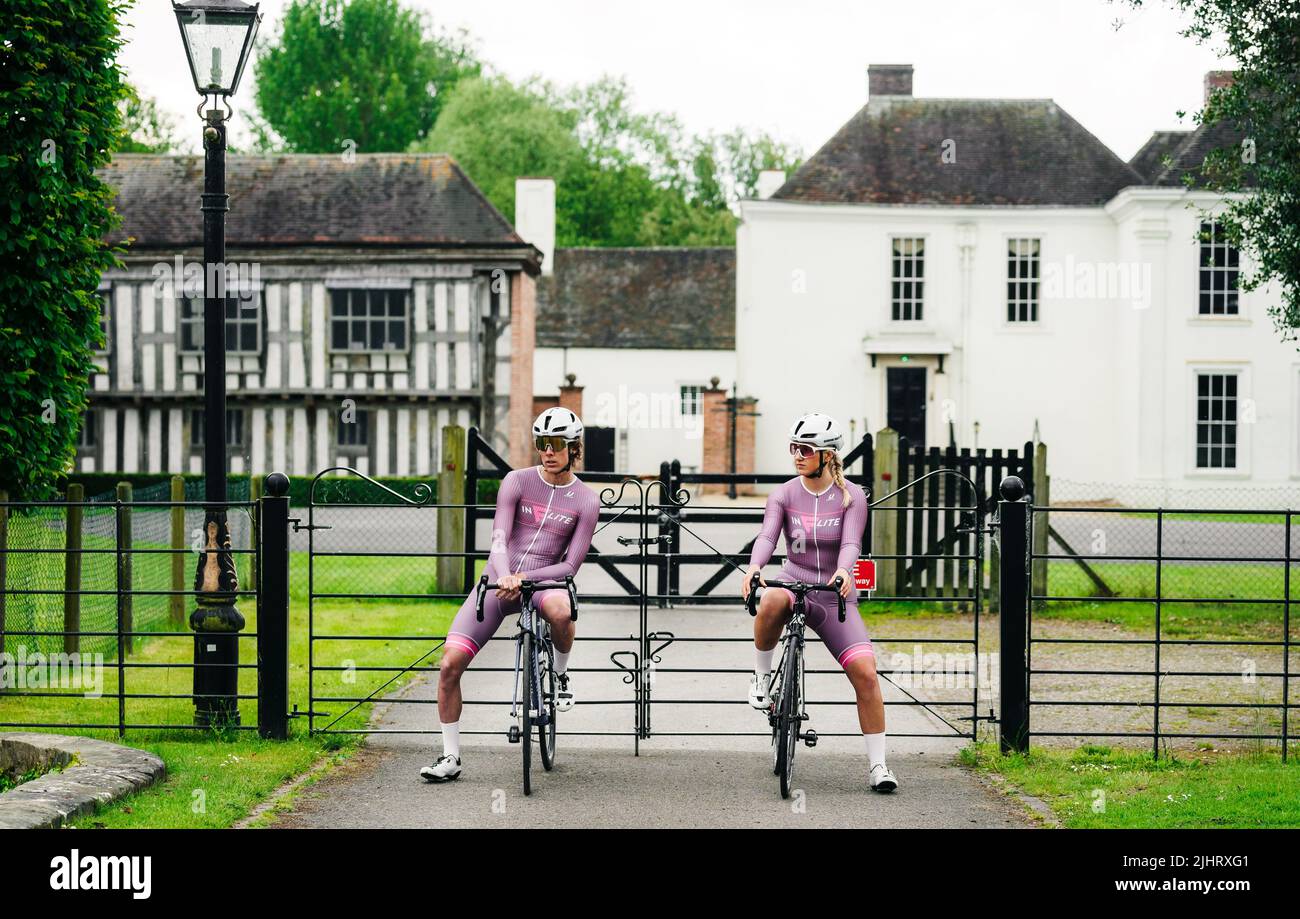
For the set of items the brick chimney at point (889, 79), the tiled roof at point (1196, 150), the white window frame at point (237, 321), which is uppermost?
the brick chimney at point (889, 79)

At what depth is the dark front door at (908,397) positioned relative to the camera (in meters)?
36.1

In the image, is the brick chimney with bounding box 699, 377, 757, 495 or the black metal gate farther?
the brick chimney with bounding box 699, 377, 757, 495

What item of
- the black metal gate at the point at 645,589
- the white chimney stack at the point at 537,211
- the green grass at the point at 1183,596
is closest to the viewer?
the black metal gate at the point at 645,589

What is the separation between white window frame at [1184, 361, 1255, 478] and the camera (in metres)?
34.5

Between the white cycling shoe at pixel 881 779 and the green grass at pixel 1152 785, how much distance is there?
2.45 feet

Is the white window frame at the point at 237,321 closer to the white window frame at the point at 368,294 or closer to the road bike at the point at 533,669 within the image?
the white window frame at the point at 368,294

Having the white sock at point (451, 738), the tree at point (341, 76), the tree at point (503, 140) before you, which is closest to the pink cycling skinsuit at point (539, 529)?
the white sock at point (451, 738)

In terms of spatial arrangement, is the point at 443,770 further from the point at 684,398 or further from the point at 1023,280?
the point at 684,398

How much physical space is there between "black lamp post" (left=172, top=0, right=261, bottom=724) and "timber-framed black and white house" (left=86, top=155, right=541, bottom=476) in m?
22.8

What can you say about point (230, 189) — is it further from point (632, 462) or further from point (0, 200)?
point (0, 200)

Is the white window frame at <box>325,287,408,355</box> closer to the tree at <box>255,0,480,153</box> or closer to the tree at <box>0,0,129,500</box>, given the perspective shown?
the tree at <box>0,0,129,500</box>

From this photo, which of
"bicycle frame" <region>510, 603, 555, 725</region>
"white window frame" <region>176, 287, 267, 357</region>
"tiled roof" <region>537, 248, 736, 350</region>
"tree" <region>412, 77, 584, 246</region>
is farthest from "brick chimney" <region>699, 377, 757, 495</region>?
"bicycle frame" <region>510, 603, 555, 725</region>

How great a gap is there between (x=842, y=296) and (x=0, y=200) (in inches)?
1030

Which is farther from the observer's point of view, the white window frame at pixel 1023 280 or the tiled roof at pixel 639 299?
the tiled roof at pixel 639 299
